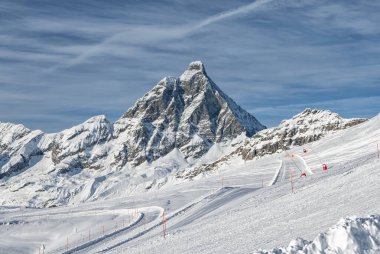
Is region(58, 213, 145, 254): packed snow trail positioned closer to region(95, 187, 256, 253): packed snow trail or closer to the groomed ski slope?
the groomed ski slope

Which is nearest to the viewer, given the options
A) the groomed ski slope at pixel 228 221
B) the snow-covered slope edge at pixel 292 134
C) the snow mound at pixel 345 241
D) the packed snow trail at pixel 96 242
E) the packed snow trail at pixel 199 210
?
the snow mound at pixel 345 241

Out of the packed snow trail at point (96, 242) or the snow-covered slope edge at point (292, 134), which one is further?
the snow-covered slope edge at point (292, 134)

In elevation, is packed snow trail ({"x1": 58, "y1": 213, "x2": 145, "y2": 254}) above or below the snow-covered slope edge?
below

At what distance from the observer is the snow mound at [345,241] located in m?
11.0

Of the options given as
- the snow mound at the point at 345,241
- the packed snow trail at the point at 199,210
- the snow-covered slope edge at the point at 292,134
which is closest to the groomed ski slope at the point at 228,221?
the packed snow trail at the point at 199,210

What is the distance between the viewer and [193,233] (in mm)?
25078

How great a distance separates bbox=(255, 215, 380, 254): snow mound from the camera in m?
11.0

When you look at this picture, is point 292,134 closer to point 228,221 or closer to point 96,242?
Result: point 96,242

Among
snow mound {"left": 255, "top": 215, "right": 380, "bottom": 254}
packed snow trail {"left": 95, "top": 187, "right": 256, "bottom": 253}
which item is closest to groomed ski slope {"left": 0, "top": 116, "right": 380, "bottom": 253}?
packed snow trail {"left": 95, "top": 187, "right": 256, "bottom": 253}

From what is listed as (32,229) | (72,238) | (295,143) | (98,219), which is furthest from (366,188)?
(295,143)

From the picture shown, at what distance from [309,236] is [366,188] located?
781cm

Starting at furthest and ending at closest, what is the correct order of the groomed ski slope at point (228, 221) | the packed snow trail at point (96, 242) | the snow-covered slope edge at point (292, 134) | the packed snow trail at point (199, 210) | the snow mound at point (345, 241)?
1. the snow-covered slope edge at point (292, 134)
2. the packed snow trail at point (96, 242)
3. the packed snow trail at point (199, 210)
4. the groomed ski slope at point (228, 221)
5. the snow mound at point (345, 241)

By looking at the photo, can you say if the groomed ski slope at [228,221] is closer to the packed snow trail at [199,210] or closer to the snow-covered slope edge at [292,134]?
the packed snow trail at [199,210]

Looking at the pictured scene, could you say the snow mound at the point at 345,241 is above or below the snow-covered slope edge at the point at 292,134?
below
